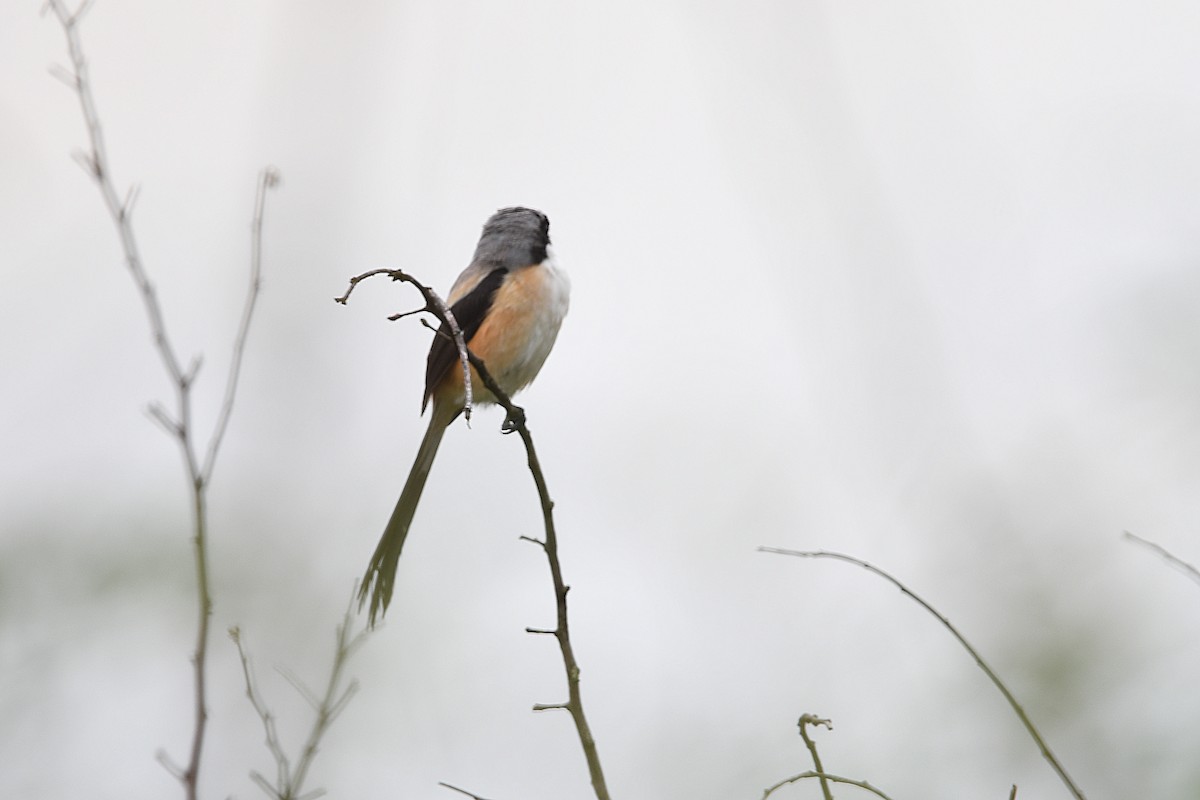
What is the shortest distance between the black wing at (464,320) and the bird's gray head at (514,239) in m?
0.09

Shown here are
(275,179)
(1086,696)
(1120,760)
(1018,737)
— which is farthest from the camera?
(1018,737)

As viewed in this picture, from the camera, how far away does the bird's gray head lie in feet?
13.9

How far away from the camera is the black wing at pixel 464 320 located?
3889 mm

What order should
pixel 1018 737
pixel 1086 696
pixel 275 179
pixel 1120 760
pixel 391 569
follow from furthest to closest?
pixel 1018 737 → pixel 1086 696 → pixel 391 569 → pixel 1120 760 → pixel 275 179

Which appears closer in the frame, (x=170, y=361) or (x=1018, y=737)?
(x=170, y=361)

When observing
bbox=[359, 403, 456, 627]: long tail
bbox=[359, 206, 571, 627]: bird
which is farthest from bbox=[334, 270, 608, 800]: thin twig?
bbox=[359, 206, 571, 627]: bird

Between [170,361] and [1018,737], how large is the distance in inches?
132

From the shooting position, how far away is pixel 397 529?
3.46 meters

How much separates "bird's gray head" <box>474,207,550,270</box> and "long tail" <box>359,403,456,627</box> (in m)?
0.66

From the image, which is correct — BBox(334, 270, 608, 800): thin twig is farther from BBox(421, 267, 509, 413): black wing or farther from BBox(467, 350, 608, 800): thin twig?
BBox(421, 267, 509, 413): black wing

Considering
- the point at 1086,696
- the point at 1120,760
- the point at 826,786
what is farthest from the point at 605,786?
the point at 1086,696

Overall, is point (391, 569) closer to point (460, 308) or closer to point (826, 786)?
point (460, 308)

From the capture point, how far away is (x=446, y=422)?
13.4 feet

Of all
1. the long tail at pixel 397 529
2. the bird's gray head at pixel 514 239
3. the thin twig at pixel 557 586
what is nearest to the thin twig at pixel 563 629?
the thin twig at pixel 557 586
